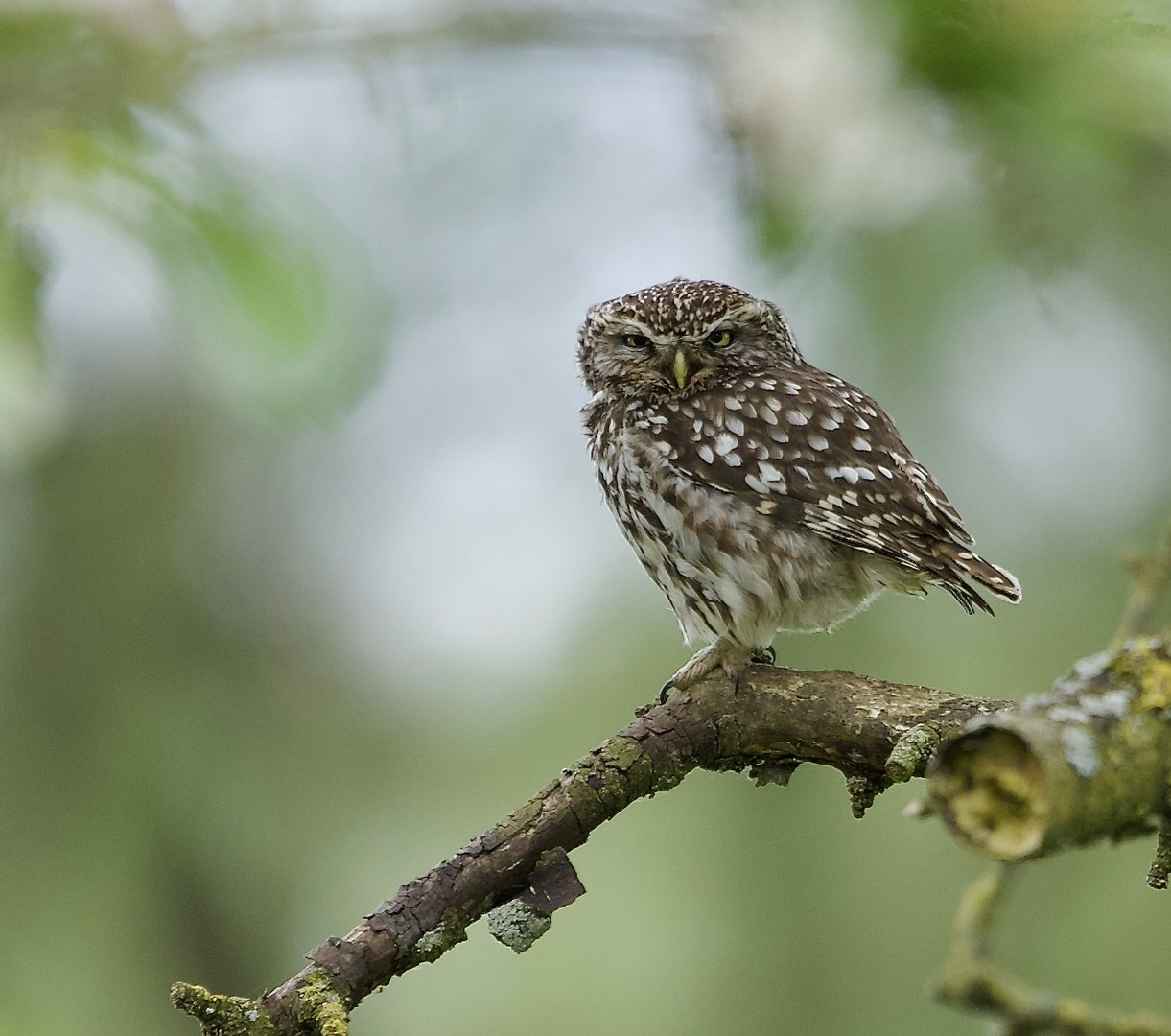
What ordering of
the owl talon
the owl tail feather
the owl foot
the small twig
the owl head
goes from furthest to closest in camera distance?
the owl head
the owl talon
the owl tail feather
the owl foot
the small twig

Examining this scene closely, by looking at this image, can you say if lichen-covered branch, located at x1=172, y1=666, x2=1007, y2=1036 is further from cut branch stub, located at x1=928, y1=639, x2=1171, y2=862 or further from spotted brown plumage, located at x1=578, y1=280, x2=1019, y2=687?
cut branch stub, located at x1=928, y1=639, x2=1171, y2=862

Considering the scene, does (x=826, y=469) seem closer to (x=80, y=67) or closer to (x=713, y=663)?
(x=713, y=663)

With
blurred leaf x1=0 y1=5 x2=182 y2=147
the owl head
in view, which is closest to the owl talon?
the owl head

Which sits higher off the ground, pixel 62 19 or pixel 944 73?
pixel 62 19

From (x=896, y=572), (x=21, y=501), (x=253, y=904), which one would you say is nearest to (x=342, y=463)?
(x=21, y=501)

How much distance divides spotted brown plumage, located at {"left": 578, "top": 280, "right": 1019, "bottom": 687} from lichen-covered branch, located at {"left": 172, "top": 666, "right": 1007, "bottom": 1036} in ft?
1.31

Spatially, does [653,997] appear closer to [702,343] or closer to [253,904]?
[253,904]

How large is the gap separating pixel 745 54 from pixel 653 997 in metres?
6.42

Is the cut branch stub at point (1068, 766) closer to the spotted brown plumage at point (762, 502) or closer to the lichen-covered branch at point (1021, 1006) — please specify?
the lichen-covered branch at point (1021, 1006)

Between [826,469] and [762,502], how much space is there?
0.19 meters

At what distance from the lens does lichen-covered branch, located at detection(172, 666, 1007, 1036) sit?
1909 millimetres

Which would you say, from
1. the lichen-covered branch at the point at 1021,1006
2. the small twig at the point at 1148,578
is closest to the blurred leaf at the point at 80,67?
the lichen-covered branch at the point at 1021,1006

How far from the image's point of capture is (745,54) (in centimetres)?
132

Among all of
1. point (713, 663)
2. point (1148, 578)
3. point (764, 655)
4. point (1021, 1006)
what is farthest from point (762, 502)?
point (1021, 1006)
